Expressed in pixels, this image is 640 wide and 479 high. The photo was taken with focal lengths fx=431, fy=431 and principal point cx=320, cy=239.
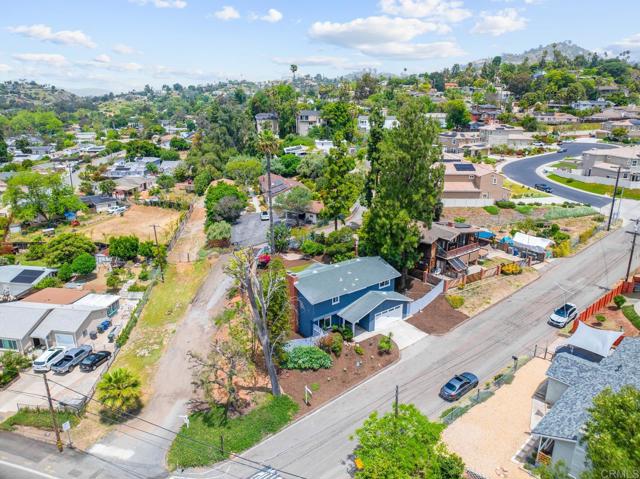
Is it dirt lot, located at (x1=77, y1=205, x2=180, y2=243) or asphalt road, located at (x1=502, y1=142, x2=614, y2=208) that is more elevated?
asphalt road, located at (x1=502, y1=142, x2=614, y2=208)

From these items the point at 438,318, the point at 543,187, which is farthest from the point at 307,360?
the point at 543,187

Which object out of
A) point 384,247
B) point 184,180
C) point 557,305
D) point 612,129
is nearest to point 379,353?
point 384,247

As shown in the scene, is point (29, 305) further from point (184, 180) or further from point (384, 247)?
point (184, 180)

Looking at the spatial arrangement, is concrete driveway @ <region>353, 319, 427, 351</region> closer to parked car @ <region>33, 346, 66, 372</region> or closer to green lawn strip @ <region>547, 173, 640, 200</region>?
parked car @ <region>33, 346, 66, 372</region>

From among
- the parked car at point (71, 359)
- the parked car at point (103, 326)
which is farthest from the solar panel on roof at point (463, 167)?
the parked car at point (71, 359)

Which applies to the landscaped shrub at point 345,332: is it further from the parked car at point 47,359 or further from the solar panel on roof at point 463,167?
the solar panel on roof at point 463,167

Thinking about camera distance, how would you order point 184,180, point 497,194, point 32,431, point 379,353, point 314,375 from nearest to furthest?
point 32,431, point 314,375, point 379,353, point 497,194, point 184,180

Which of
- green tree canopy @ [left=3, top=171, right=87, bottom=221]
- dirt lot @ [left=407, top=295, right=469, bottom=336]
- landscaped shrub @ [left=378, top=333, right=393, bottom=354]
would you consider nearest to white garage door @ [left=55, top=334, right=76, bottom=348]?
landscaped shrub @ [left=378, top=333, right=393, bottom=354]
